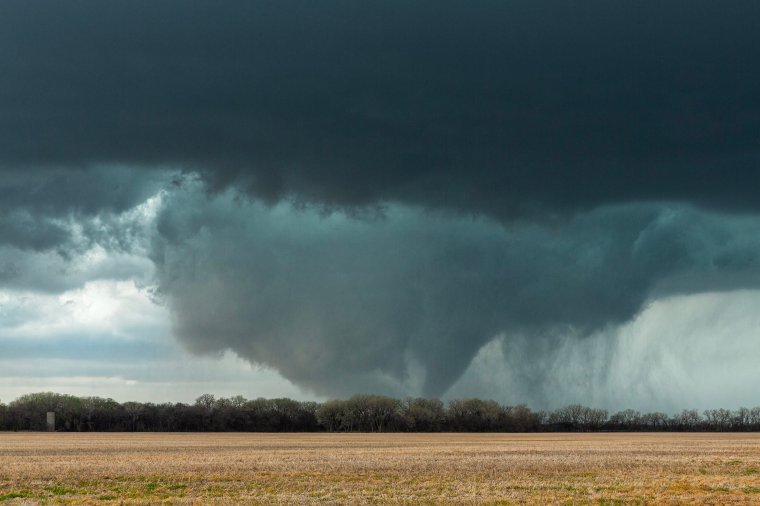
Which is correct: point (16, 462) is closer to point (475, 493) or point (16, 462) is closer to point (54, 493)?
point (54, 493)

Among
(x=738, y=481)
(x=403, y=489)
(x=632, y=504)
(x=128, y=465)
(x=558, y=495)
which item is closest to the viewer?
(x=632, y=504)

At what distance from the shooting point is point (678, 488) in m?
42.1

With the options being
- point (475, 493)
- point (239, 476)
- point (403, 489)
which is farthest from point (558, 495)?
point (239, 476)

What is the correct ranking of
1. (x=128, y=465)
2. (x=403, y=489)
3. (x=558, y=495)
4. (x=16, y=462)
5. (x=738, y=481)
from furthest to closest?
1. (x=16, y=462)
2. (x=128, y=465)
3. (x=738, y=481)
4. (x=403, y=489)
5. (x=558, y=495)

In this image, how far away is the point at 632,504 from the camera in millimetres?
35562

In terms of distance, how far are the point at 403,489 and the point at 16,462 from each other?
120 ft

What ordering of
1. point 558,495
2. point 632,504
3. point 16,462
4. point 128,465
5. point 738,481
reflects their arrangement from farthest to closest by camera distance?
point 16,462, point 128,465, point 738,481, point 558,495, point 632,504

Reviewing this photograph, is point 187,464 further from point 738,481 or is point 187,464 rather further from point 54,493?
point 738,481

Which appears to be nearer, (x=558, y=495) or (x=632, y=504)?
(x=632, y=504)

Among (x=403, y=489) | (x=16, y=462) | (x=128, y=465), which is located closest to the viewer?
(x=403, y=489)

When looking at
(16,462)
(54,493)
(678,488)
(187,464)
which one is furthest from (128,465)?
(678,488)

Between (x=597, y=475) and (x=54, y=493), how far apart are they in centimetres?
2970

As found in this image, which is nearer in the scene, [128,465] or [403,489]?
[403,489]

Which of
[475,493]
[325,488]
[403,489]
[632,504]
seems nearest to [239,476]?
[325,488]
